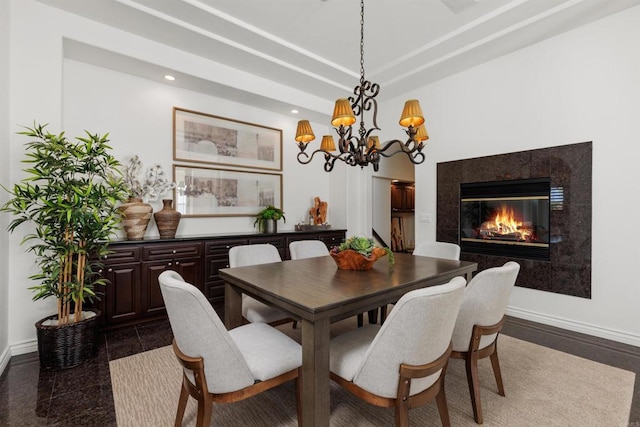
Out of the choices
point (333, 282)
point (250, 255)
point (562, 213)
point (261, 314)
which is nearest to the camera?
point (333, 282)

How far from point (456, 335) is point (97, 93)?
428 cm

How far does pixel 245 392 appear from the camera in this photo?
4.50 ft

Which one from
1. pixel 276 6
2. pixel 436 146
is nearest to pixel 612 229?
pixel 436 146

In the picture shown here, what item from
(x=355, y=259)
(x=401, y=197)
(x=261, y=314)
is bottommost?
(x=261, y=314)

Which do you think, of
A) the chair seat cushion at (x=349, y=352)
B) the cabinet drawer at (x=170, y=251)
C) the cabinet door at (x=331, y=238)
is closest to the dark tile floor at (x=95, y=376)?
the cabinet drawer at (x=170, y=251)

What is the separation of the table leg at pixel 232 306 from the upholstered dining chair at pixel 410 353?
3.29 feet

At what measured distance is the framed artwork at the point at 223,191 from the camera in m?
3.92

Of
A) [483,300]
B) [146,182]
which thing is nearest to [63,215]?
[146,182]

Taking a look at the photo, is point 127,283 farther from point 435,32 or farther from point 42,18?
point 435,32

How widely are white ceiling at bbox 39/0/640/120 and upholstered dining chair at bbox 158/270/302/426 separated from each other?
274cm

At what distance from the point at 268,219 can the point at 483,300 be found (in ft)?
10.8

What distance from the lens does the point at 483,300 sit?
1.62 m

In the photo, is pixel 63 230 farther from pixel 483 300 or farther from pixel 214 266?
pixel 483 300

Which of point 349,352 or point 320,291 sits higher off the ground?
point 320,291
